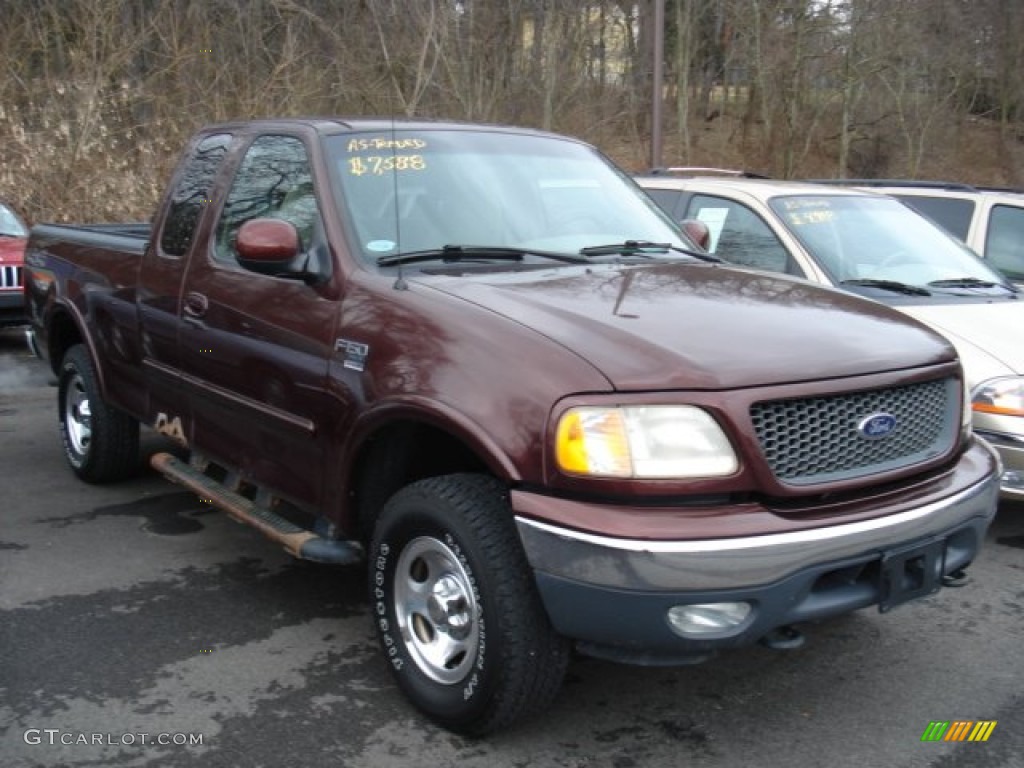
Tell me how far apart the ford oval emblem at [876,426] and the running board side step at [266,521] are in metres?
1.76

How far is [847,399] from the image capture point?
10.3 feet

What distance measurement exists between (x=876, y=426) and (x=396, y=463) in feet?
5.14

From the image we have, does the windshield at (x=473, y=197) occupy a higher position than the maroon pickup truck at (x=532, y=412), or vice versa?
the windshield at (x=473, y=197)

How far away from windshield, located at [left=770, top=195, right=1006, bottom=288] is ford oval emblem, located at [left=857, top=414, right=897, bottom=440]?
2.89 metres

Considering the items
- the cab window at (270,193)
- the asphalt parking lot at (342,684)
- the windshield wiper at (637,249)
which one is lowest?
the asphalt parking lot at (342,684)

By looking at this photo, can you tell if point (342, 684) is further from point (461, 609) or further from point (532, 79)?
point (532, 79)

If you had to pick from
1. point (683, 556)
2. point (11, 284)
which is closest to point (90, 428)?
point (683, 556)

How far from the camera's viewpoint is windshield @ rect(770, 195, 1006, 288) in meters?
6.14

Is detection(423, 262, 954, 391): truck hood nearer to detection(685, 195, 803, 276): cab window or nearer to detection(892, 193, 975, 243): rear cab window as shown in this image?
detection(685, 195, 803, 276): cab window

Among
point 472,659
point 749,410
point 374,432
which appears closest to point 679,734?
point 472,659

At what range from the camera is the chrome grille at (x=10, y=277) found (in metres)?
10.7

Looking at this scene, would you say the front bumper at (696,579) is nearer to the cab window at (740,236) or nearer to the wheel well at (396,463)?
the wheel well at (396,463)

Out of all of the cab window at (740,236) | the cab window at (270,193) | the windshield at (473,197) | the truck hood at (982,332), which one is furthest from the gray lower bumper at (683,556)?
the cab window at (740,236)

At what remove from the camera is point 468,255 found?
3.90 metres
